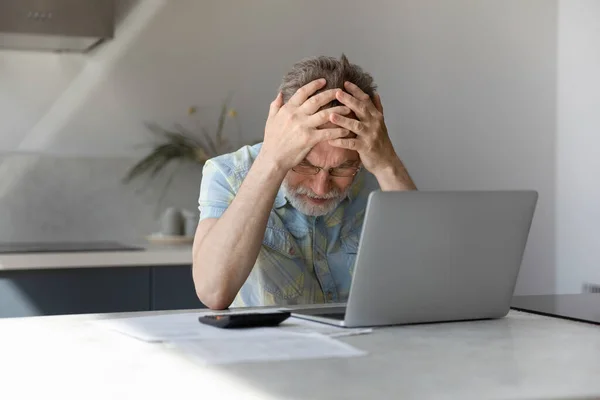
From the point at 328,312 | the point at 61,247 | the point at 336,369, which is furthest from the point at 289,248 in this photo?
the point at 61,247

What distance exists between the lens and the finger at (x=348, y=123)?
2.02 m

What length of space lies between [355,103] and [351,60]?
2449mm

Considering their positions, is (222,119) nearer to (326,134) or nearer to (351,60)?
(351,60)

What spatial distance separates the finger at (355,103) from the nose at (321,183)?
0.17m

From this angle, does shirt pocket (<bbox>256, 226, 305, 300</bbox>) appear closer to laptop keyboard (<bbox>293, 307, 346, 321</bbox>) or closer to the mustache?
the mustache

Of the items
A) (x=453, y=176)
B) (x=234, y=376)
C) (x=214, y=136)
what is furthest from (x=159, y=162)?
(x=234, y=376)

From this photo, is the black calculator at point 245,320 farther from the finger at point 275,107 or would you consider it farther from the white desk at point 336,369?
the finger at point 275,107

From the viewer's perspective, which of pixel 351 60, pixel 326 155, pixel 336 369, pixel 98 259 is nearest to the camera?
pixel 336 369

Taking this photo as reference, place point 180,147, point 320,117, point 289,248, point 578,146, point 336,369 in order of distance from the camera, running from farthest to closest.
Result: point 578,146, point 180,147, point 289,248, point 320,117, point 336,369

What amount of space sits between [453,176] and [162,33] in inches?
64.3

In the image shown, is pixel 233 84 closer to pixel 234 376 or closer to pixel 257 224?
pixel 257 224

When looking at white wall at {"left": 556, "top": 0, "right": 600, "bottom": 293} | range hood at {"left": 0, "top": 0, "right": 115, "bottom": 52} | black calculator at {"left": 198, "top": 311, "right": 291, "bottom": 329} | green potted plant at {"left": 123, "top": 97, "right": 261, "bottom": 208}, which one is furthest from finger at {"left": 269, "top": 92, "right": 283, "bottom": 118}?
white wall at {"left": 556, "top": 0, "right": 600, "bottom": 293}

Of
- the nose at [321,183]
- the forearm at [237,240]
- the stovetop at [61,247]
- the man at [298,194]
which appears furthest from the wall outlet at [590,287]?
the forearm at [237,240]

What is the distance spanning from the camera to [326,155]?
2.12 m
